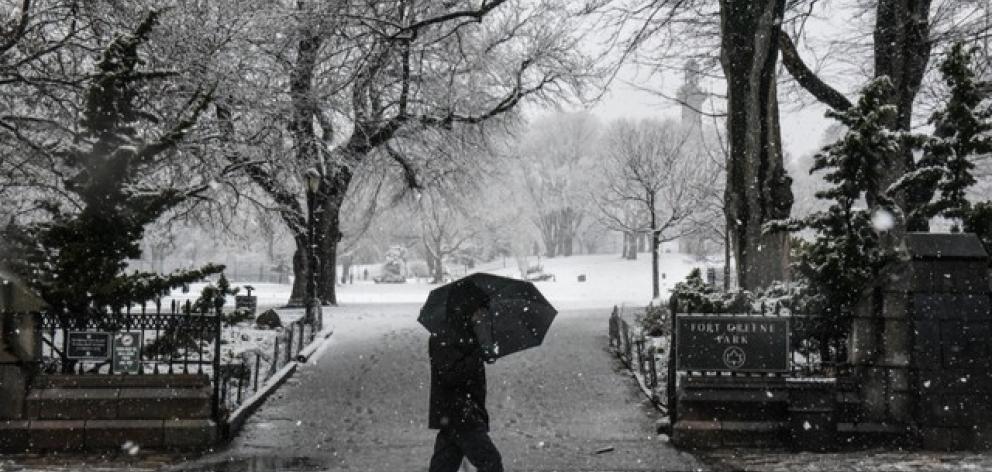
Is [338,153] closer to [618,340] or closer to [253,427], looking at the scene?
[618,340]

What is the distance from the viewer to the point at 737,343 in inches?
381

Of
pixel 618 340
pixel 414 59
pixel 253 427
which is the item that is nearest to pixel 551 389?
pixel 618 340

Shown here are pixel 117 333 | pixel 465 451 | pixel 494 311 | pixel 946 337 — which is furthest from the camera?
pixel 117 333

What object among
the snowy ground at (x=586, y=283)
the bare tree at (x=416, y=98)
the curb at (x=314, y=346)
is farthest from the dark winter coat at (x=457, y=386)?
the snowy ground at (x=586, y=283)

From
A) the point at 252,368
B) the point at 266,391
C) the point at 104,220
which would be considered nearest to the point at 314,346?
the point at 252,368

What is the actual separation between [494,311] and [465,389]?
2.09ft

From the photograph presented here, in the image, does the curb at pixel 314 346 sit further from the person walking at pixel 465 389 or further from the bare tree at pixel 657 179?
the bare tree at pixel 657 179

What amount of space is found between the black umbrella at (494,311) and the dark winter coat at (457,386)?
0.11 metres

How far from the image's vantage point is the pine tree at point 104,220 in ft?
33.1

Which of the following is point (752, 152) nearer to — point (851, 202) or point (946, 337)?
point (851, 202)

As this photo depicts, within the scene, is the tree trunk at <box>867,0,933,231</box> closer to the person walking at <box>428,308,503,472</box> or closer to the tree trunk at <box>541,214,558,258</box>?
the person walking at <box>428,308,503,472</box>

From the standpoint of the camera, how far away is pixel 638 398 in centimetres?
1306

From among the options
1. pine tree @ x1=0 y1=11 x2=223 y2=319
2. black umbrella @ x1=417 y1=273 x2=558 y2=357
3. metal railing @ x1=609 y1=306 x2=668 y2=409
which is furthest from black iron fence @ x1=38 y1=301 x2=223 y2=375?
metal railing @ x1=609 y1=306 x2=668 y2=409

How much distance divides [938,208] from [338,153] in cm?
1887
